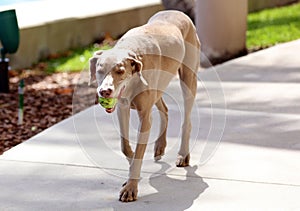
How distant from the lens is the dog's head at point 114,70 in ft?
15.4

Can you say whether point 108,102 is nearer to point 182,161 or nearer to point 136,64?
point 136,64

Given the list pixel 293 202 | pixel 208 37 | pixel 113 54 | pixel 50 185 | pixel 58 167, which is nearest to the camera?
pixel 113 54

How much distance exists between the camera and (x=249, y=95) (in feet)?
27.0

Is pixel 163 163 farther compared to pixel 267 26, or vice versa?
pixel 267 26

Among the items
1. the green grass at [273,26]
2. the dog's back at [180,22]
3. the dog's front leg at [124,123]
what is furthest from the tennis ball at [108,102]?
the green grass at [273,26]

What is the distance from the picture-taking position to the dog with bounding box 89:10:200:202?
15.7ft

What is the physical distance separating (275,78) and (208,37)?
5.22 feet

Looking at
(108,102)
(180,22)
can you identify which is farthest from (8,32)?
(108,102)

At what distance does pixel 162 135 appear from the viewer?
609 cm

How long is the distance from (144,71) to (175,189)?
0.96m

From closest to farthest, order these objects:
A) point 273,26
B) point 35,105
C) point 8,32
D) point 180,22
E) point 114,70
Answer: point 114,70
point 180,22
point 35,105
point 8,32
point 273,26

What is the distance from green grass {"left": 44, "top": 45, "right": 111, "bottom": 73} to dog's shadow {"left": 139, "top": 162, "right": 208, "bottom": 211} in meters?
4.58

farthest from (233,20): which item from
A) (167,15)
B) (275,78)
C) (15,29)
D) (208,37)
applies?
(167,15)

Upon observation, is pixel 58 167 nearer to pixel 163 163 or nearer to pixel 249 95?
pixel 163 163
